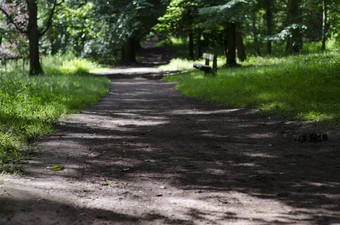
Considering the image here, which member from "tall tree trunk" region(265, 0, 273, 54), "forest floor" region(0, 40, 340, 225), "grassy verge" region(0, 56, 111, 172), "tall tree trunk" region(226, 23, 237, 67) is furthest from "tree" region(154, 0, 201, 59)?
"forest floor" region(0, 40, 340, 225)

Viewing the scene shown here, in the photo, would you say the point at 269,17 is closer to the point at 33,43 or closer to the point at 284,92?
the point at 33,43

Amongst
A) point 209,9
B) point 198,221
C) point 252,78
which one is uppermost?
point 209,9

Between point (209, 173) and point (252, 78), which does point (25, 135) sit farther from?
point (252, 78)

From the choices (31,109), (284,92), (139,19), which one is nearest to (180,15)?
(139,19)

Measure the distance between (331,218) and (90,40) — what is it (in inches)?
1207

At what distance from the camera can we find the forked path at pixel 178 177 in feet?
12.2

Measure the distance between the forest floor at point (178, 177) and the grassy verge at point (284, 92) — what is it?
71 cm

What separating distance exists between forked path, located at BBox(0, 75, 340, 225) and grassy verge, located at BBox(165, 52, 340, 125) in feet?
2.62

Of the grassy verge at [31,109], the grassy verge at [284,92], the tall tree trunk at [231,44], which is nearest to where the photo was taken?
the grassy verge at [31,109]

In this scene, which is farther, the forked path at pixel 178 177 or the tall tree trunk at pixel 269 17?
the tall tree trunk at pixel 269 17

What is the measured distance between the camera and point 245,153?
6.22 m

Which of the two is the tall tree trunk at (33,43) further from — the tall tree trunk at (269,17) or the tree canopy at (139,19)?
the tall tree trunk at (269,17)

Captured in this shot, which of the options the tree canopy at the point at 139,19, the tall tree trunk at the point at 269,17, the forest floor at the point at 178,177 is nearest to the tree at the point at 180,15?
the tree canopy at the point at 139,19

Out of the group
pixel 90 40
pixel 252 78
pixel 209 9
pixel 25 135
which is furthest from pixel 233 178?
pixel 90 40
